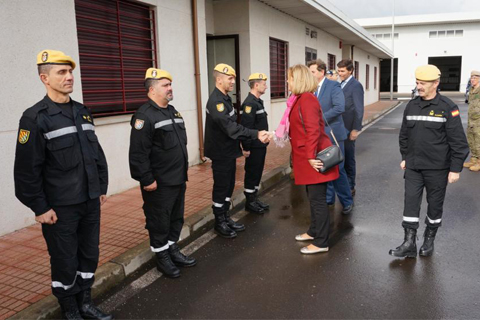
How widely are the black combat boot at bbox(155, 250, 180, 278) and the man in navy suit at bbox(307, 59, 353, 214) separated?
8.60ft

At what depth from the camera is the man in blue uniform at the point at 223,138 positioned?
183 inches

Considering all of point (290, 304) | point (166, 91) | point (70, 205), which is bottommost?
point (290, 304)

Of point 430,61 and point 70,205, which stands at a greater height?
point 430,61

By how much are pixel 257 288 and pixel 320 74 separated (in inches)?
124

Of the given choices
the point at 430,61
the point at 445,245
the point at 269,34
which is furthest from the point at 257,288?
the point at 430,61

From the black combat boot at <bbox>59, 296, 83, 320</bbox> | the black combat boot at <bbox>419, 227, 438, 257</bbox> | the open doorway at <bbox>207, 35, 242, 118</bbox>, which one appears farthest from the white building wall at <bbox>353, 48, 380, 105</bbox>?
the black combat boot at <bbox>59, 296, 83, 320</bbox>

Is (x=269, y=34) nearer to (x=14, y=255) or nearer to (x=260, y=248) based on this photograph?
(x=260, y=248)

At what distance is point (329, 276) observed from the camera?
13.0ft

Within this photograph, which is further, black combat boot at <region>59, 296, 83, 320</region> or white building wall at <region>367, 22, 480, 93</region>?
white building wall at <region>367, 22, 480, 93</region>

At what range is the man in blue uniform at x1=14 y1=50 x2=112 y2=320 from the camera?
2863mm

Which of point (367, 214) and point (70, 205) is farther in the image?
point (367, 214)

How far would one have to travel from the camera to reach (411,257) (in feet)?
14.2

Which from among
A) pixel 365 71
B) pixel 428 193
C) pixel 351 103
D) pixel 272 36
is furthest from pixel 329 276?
pixel 365 71

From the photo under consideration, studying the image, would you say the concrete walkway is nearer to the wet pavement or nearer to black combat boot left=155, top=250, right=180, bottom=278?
black combat boot left=155, top=250, right=180, bottom=278
